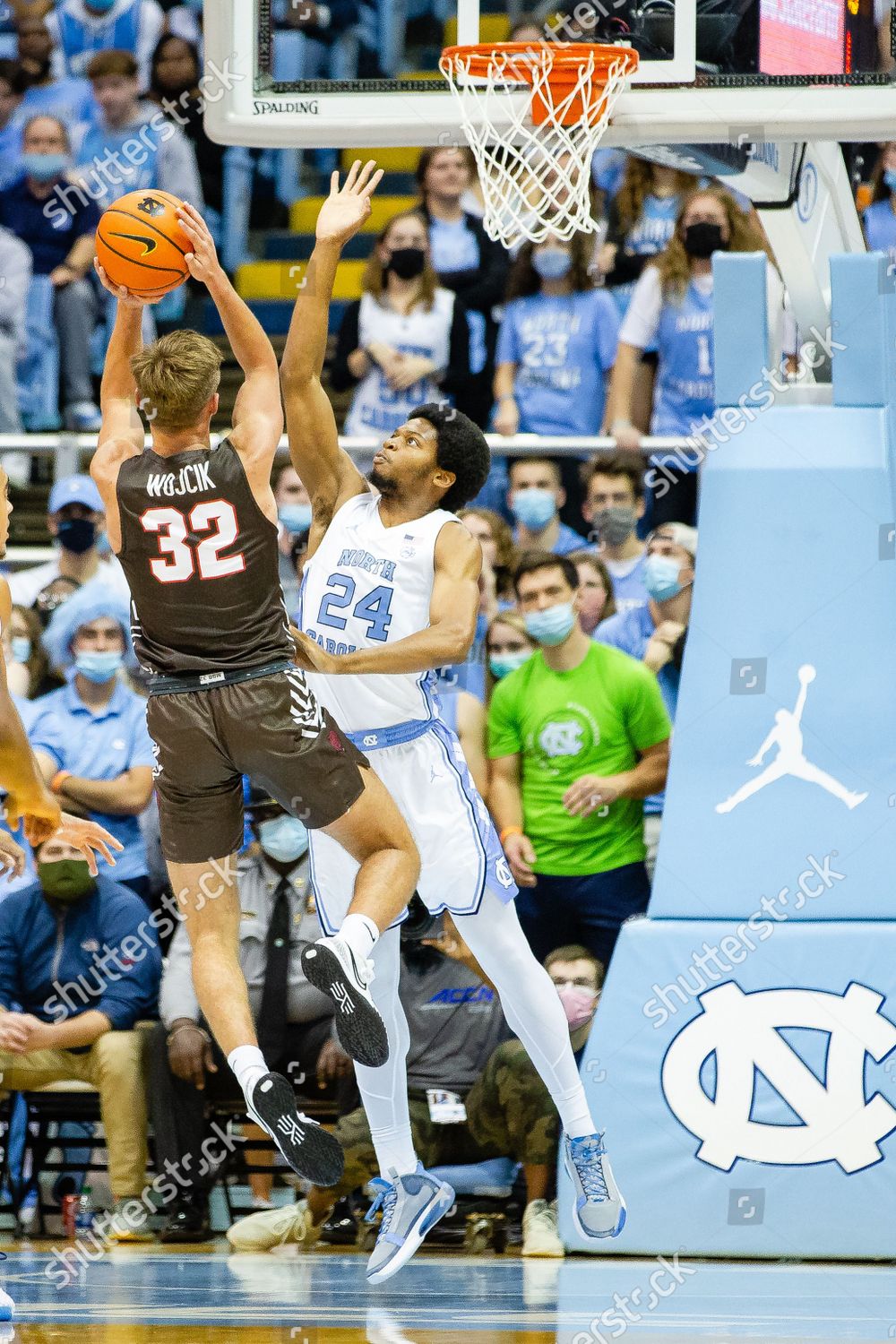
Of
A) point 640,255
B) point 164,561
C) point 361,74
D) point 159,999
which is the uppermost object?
point 361,74

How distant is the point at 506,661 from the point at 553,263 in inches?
95.3

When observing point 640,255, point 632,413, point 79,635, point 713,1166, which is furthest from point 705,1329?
point 640,255

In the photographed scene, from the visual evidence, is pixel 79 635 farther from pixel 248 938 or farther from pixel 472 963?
pixel 472 963

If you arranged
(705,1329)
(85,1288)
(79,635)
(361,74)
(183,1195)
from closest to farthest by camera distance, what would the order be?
1. (705,1329)
2. (85,1288)
3. (183,1195)
4. (79,635)
5. (361,74)

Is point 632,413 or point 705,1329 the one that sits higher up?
point 632,413

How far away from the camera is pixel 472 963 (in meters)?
8.23

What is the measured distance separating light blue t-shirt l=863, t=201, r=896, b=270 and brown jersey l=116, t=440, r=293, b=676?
5921mm

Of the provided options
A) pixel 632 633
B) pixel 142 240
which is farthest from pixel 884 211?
pixel 142 240

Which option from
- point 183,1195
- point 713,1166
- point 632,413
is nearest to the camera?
point 713,1166

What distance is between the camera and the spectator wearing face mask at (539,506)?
952 cm

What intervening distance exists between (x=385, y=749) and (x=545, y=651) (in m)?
2.01

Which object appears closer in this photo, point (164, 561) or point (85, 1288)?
point (164, 561)

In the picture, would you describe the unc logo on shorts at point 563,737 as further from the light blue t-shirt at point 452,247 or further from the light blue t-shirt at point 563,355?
the light blue t-shirt at point 452,247

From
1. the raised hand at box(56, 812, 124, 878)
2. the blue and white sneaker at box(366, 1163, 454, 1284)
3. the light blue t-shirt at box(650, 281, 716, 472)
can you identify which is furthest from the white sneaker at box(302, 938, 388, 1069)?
the light blue t-shirt at box(650, 281, 716, 472)
